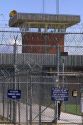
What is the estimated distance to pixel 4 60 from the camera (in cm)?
3219

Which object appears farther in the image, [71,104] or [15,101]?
[71,104]

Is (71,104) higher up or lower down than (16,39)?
lower down

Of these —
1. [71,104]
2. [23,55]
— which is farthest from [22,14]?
[23,55]

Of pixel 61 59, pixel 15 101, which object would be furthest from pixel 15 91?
pixel 61 59

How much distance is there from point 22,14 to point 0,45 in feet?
83.8

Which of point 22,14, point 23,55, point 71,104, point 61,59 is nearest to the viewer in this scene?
point 61,59

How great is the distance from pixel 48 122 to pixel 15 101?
63.4 inches

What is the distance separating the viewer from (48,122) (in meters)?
19.8

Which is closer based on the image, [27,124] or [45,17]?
[27,124]

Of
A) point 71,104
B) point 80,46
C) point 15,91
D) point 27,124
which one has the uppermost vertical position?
point 80,46

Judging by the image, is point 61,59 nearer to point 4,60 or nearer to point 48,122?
point 48,122

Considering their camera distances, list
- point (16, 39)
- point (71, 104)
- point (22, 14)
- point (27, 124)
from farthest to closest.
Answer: point (22, 14) → point (71, 104) → point (16, 39) → point (27, 124)

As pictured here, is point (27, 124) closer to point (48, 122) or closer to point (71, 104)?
point (48, 122)

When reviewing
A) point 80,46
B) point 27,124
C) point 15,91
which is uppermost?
point 80,46
